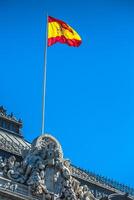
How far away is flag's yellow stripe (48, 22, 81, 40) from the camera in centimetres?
5088

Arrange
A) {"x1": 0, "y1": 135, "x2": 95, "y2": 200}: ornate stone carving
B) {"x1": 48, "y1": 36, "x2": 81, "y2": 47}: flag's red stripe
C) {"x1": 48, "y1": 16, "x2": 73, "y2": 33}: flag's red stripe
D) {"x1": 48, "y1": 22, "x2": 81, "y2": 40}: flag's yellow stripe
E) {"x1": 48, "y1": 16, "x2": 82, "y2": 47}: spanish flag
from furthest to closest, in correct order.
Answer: {"x1": 48, "y1": 16, "x2": 73, "y2": 33}: flag's red stripe → {"x1": 48, "y1": 22, "x2": 81, "y2": 40}: flag's yellow stripe → {"x1": 48, "y1": 16, "x2": 82, "y2": 47}: spanish flag → {"x1": 48, "y1": 36, "x2": 81, "y2": 47}: flag's red stripe → {"x1": 0, "y1": 135, "x2": 95, "y2": 200}: ornate stone carving

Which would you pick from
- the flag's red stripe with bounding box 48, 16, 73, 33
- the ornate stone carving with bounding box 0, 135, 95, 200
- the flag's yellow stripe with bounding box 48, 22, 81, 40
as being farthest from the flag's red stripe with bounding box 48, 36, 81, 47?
the ornate stone carving with bounding box 0, 135, 95, 200

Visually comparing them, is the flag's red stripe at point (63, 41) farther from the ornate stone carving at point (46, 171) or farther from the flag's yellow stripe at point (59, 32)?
the ornate stone carving at point (46, 171)

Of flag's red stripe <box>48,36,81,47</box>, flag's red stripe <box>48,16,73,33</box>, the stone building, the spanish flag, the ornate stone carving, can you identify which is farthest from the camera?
flag's red stripe <box>48,16,73,33</box>

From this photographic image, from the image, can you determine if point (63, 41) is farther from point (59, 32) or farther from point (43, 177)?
point (43, 177)

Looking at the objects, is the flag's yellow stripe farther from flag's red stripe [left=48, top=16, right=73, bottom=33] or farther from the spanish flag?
flag's red stripe [left=48, top=16, right=73, bottom=33]

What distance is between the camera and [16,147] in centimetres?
4853

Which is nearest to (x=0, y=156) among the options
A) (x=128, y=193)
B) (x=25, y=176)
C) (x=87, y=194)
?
(x=25, y=176)

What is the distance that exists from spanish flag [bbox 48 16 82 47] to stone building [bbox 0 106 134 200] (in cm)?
801

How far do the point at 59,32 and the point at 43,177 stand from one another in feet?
39.7

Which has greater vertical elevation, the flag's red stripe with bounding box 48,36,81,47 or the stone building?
the flag's red stripe with bounding box 48,36,81,47

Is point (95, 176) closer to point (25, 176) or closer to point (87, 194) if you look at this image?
point (87, 194)

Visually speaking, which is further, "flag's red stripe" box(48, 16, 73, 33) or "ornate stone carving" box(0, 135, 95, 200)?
"flag's red stripe" box(48, 16, 73, 33)

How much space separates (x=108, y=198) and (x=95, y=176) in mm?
3451
